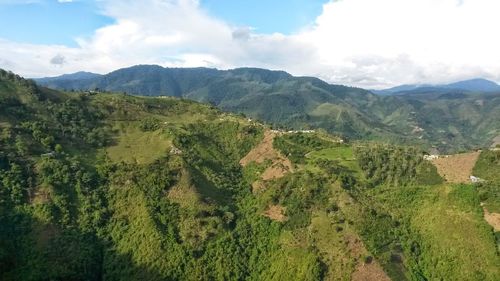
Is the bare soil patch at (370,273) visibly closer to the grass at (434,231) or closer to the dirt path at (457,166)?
the grass at (434,231)

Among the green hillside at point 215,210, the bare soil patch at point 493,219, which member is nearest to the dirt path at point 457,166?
the green hillside at point 215,210

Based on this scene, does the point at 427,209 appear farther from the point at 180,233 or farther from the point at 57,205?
the point at 57,205

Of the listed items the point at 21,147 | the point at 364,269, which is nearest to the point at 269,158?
the point at 364,269

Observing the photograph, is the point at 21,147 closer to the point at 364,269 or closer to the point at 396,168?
the point at 364,269

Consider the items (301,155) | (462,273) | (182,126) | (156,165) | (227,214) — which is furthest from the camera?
(182,126)

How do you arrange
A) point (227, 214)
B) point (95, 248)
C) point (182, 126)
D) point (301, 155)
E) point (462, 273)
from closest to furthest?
point (462, 273) → point (95, 248) → point (227, 214) → point (301, 155) → point (182, 126)

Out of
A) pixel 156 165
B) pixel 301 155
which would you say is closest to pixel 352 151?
pixel 301 155
